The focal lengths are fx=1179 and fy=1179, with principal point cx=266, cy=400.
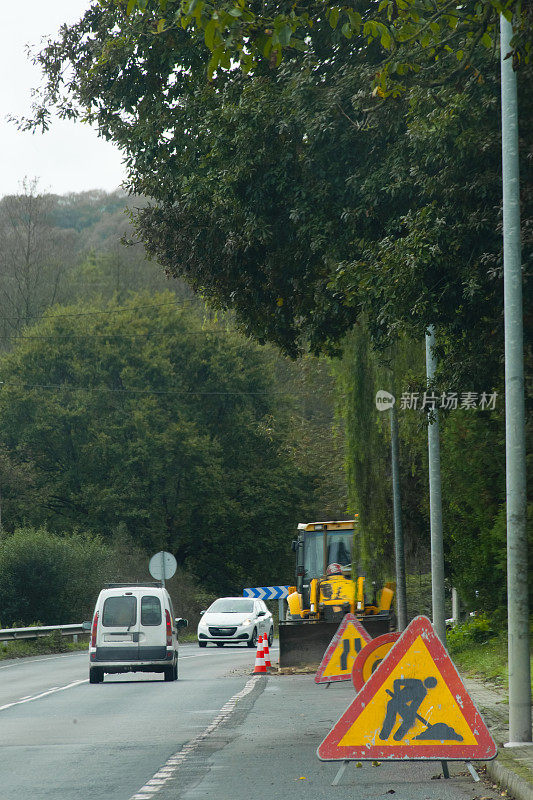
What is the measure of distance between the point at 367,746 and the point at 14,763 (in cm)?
358

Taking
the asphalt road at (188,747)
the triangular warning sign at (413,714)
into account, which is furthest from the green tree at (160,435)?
the triangular warning sign at (413,714)

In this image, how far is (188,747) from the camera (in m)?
11.3

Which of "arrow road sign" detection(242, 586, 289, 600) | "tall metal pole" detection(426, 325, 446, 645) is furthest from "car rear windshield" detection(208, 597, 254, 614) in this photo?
"tall metal pole" detection(426, 325, 446, 645)

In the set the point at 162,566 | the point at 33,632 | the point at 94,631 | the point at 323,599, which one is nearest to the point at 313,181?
the point at 94,631

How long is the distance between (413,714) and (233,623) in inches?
1129

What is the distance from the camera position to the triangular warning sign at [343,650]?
16062mm

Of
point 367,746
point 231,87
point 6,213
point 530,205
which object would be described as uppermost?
point 6,213

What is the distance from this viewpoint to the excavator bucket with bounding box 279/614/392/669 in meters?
22.8

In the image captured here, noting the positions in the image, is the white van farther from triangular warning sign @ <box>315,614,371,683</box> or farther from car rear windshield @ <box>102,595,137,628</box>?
triangular warning sign @ <box>315,614,371,683</box>

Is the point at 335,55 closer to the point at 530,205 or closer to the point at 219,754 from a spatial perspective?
the point at 530,205

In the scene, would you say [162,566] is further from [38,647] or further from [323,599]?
[323,599]

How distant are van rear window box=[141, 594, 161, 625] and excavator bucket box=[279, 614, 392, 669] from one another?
2640 millimetres

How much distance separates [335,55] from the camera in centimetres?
1546

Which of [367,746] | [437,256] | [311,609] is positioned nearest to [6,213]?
A: [311,609]
